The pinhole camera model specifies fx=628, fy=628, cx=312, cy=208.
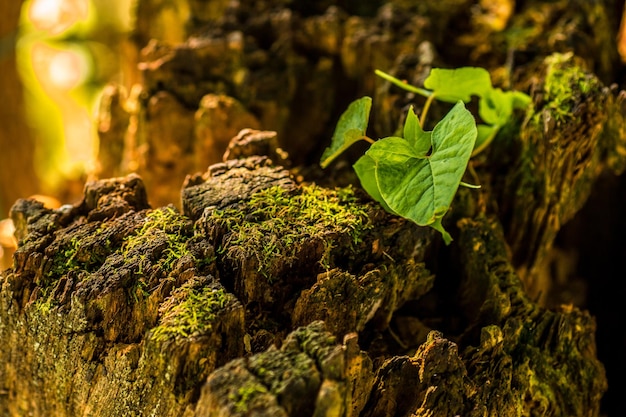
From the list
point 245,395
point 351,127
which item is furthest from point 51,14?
point 245,395

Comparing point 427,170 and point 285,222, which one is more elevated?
point 285,222

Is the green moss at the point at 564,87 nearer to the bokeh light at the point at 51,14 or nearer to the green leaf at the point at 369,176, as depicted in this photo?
the green leaf at the point at 369,176

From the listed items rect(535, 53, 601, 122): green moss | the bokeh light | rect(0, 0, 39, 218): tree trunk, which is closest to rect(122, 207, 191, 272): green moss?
rect(535, 53, 601, 122): green moss

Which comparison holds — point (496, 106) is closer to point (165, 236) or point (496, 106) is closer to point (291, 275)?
point (291, 275)

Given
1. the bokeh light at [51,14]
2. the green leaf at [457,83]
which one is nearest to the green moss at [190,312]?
the green leaf at [457,83]

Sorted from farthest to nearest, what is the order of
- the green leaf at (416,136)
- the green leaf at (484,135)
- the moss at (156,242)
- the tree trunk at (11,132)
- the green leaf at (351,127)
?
the tree trunk at (11,132) < the green leaf at (484,135) < the green leaf at (351,127) < the green leaf at (416,136) < the moss at (156,242)

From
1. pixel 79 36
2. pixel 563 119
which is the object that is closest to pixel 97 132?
pixel 563 119
